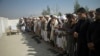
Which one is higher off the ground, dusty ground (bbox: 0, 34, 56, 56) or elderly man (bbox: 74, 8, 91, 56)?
elderly man (bbox: 74, 8, 91, 56)

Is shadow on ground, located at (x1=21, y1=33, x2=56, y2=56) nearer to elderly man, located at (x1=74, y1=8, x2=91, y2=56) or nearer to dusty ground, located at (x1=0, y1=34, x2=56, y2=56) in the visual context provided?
dusty ground, located at (x1=0, y1=34, x2=56, y2=56)

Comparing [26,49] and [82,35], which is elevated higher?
[82,35]

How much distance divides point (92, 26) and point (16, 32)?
21219 mm

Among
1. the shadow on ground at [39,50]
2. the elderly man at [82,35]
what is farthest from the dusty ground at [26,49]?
Answer: the elderly man at [82,35]

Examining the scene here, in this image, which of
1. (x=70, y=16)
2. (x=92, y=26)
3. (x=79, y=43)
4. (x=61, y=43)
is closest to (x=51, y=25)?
(x=61, y=43)

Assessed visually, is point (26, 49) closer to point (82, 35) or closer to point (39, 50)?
point (39, 50)

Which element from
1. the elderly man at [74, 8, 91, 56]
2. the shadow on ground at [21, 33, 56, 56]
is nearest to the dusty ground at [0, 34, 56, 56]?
the shadow on ground at [21, 33, 56, 56]

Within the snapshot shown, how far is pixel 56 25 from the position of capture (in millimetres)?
12320

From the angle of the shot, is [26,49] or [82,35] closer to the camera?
[82,35]

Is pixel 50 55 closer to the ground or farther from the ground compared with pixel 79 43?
closer to the ground

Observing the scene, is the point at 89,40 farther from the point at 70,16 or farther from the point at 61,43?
the point at 61,43

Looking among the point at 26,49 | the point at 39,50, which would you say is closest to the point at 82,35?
the point at 39,50

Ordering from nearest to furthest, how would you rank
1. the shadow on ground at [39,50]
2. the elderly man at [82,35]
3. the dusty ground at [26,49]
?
the elderly man at [82,35] → the shadow on ground at [39,50] → the dusty ground at [26,49]

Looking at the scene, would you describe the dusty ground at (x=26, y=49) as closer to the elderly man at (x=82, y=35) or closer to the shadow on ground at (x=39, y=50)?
the shadow on ground at (x=39, y=50)
